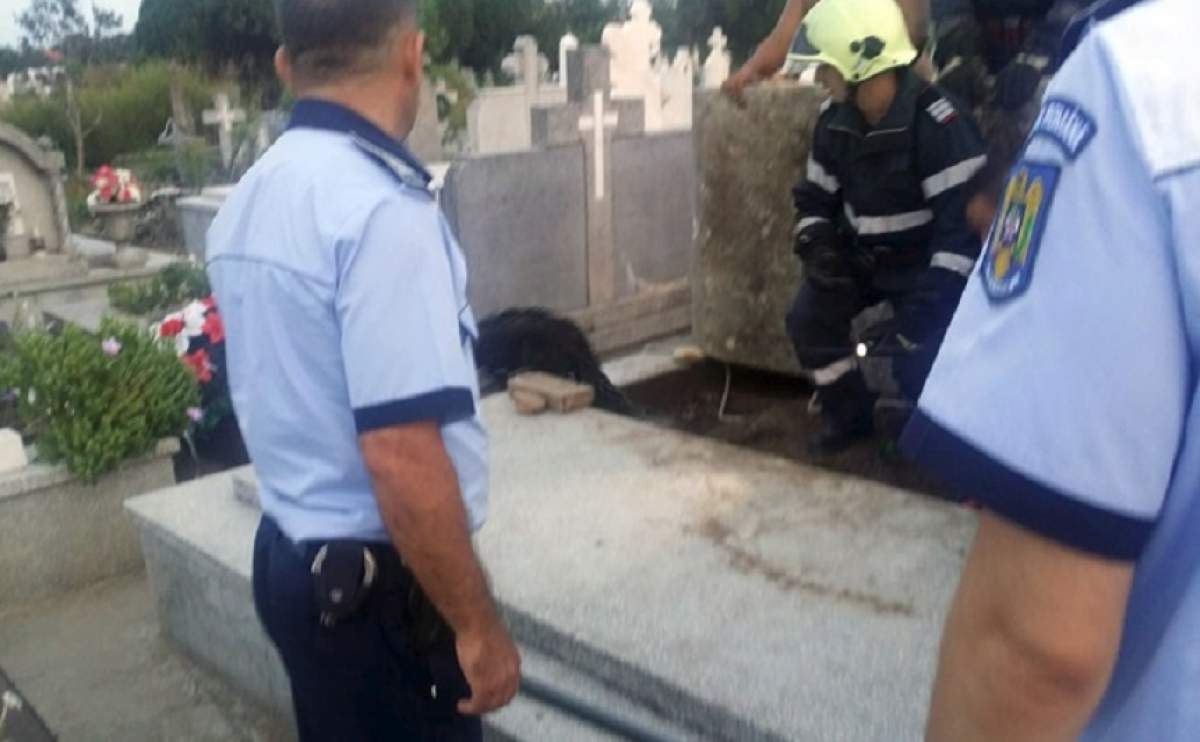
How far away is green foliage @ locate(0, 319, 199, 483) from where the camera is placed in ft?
14.2

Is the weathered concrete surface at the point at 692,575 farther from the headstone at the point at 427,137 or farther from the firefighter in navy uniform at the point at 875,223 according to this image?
the headstone at the point at 427,137

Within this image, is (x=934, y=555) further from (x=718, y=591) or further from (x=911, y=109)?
(x=911, y=109)

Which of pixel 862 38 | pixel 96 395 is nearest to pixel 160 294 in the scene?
pixel 96 395

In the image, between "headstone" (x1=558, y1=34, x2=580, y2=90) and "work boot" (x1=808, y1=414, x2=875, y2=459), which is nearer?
"work boot" (x1=808, y1=414, x2=875, y2=459)

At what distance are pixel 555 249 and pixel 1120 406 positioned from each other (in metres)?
6.15

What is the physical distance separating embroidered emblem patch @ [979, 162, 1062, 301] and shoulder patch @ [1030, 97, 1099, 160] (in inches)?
0.7

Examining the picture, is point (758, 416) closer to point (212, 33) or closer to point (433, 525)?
point (433, 525)

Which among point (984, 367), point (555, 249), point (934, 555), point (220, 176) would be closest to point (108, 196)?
point (220, 176)

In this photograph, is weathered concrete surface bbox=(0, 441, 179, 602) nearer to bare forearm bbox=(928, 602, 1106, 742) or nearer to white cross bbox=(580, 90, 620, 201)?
white cross bbox=(580, 90, 620, 201)

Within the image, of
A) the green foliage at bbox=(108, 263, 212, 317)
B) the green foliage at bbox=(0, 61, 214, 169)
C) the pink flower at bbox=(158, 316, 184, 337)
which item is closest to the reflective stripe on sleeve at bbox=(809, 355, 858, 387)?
the pink flower at bbox=(158, 316, 184, 337)

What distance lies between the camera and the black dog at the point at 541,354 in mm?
4699

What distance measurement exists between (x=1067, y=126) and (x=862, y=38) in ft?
10.2

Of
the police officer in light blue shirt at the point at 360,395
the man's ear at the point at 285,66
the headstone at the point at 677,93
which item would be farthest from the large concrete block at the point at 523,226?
the police officer in light blue shirt at the point at 360,395

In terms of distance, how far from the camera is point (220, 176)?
14273 mm
